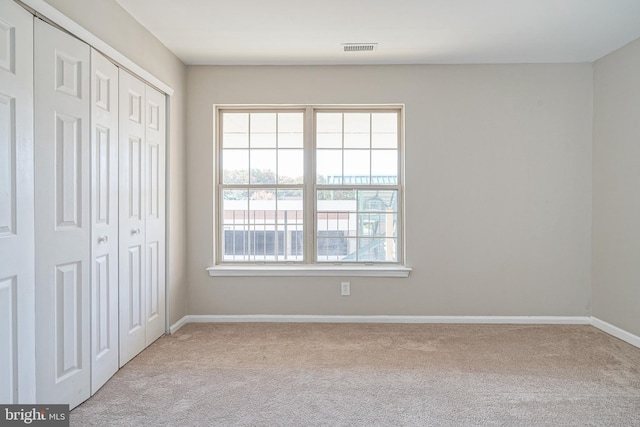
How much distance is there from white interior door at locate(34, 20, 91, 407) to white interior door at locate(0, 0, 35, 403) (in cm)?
7

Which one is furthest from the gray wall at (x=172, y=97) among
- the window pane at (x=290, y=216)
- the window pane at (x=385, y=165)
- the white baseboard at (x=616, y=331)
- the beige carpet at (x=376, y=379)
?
the white baseboard at (x=616, y=331)

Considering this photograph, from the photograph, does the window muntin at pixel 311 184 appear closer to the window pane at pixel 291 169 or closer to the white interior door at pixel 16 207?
the window pane at pixel 291 169

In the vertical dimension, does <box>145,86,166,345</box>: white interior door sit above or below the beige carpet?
above

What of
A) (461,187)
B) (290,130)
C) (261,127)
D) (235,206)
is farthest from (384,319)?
(261,127)

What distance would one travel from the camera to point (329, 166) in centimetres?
423

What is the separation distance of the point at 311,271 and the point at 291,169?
1.04 metres

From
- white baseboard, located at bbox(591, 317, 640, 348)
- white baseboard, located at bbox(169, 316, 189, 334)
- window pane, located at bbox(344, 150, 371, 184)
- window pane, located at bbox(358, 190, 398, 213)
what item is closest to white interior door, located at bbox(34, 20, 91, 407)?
white baseboard, located at bbox(169, 316, 189, 334)

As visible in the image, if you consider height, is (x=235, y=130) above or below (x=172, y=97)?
below

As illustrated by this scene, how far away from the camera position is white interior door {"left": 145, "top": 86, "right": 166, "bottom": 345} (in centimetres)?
335

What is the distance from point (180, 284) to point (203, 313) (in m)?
0.39

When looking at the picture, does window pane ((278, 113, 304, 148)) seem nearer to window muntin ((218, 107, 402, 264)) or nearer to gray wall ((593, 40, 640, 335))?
window muntin ((218, 107, 402, 264))

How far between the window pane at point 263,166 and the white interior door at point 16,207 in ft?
7.70

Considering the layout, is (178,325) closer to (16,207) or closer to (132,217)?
(132,217)

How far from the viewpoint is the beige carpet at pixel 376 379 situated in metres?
2.32
